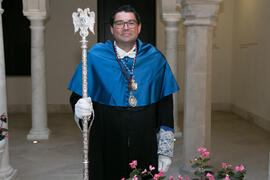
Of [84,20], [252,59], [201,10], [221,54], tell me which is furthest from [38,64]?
[221,54]

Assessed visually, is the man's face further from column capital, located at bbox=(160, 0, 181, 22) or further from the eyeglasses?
column capital, located at bbox=(160, 0, 181, 22)

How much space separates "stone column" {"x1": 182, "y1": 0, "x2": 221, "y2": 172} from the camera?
425 centimetres

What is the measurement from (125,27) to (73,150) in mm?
4394

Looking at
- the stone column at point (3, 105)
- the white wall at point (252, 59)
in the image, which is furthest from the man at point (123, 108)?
the white wall at point (252, 59)

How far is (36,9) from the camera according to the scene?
670cm

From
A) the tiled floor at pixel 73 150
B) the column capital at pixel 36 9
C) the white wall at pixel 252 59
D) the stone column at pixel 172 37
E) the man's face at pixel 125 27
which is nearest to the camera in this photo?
the man's face at pixel 125 27

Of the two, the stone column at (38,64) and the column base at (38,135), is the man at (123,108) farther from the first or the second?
the column base at (38,135)

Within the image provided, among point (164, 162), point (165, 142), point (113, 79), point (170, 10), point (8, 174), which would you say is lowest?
point (8, 174)

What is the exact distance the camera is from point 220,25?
10.5 meters

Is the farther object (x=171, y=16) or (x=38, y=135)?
(x=38, y=135)

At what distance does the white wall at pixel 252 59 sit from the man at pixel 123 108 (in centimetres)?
612

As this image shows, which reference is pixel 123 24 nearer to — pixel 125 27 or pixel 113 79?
pixel 125 27

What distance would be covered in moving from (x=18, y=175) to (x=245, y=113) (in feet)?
21.3

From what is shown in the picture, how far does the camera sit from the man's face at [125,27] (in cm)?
233
